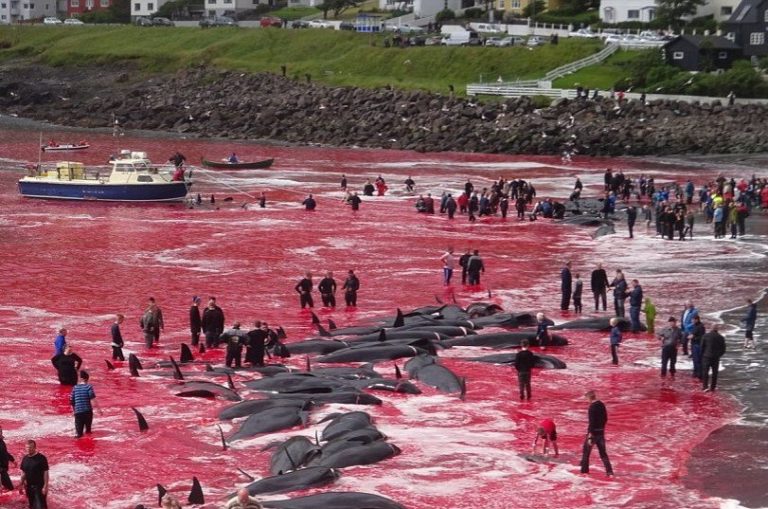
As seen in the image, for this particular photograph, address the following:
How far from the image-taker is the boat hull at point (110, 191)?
59375 mm

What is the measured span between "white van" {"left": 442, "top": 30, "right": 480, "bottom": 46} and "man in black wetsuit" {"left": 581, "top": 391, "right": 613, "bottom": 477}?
92.4 metres

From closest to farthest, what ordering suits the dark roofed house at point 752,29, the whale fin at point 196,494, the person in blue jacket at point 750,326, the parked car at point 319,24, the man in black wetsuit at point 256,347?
1. the whale fin at point 196,494
2. the man in black wetsuit at point 256,347
3. the person in blue jacket at point 750,326
4. the dark roofed house at point 752,29
5. the parked car at point 319,24

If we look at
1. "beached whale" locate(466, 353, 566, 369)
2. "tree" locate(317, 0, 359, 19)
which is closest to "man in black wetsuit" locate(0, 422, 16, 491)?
"beached whale" locate(466, 353, 566, 369)

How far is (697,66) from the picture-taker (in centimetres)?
9606

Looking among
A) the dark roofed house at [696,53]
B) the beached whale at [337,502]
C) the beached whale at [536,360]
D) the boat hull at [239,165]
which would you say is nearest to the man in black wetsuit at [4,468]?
the beached whale at [337,502]

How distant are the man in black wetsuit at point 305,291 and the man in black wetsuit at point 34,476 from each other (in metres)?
16.2

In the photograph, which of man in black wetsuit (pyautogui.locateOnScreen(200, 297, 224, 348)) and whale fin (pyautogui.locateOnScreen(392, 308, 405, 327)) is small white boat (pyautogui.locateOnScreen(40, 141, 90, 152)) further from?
whale fin (pyautogui.locateOnScreen(392, 308, 405, 327))

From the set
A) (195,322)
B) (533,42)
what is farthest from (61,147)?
(195,322)

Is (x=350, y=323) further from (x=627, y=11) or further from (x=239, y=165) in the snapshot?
(x=627, y=11)

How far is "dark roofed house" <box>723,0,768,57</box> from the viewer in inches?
3905

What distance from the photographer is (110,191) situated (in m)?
59.6

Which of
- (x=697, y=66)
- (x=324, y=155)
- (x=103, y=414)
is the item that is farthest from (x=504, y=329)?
(x=697, y=66)

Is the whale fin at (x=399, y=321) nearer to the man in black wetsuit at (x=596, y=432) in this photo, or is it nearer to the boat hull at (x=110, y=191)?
the man in black wetsuit at (x=596, y=432)

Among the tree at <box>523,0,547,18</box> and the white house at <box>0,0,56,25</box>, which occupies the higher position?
the white house at <box>0,0,56,25</box>
